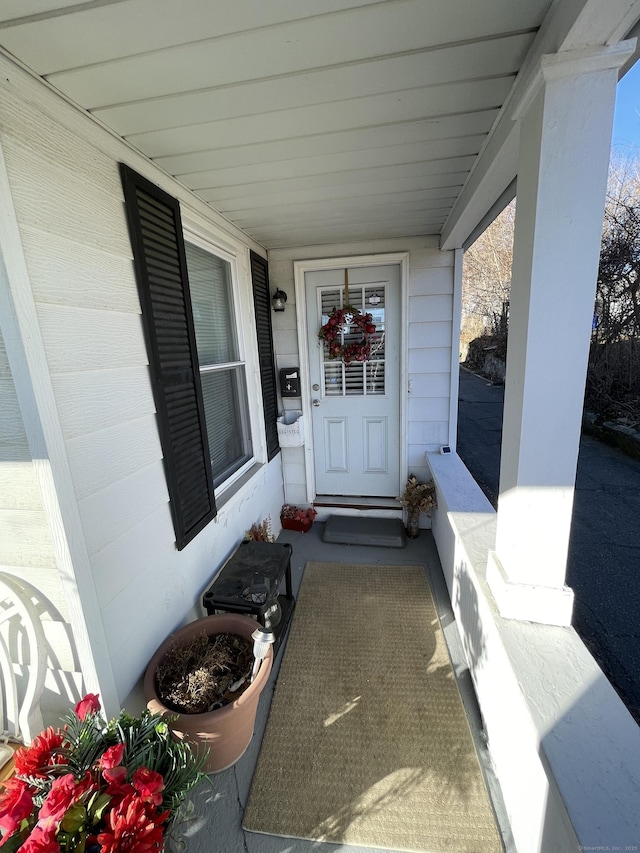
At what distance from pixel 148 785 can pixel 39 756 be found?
30 centimetres

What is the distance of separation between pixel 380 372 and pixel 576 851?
8.21ft

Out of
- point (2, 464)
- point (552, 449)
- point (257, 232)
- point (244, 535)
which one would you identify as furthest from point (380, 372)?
point (2, 464)

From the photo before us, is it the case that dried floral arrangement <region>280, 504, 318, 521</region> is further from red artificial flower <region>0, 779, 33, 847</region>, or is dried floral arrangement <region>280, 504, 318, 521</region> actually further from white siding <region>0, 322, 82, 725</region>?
red artificial flower <region>0, 779, 33, 847</region>

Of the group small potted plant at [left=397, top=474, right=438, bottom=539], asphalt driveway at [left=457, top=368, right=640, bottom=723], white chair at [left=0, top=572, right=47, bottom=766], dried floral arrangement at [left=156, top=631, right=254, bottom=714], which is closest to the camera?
white chair at [left=0, top=572, right=47, bottom=766]

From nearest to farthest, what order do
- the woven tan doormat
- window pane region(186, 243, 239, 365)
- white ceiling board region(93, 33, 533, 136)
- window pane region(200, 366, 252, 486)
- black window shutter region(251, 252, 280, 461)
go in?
white ceiling board region(93, 33, 533, 136), the woven tan doormat, window pane region(186, 243, 239, 365), window pane region(200, 366, 252, 486), black window shutter region(251, 252, 280, 461)

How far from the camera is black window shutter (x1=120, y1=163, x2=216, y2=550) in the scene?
4.46ft

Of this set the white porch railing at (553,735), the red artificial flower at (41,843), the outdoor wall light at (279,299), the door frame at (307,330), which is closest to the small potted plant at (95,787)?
the red artificial flower at (41,843)

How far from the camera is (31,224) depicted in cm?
95

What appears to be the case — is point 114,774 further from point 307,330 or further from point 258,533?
point 307,330

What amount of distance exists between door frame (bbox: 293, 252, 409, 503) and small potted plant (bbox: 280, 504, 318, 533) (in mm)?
197

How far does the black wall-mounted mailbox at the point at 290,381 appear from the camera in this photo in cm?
284

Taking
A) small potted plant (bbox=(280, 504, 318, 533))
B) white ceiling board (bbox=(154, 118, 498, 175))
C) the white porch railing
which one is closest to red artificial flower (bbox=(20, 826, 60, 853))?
the white porch railing

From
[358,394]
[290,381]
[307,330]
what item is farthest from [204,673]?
[307,330]

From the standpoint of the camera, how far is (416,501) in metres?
2.70
